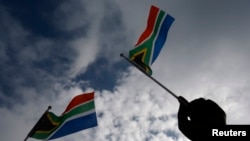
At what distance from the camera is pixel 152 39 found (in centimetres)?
1633

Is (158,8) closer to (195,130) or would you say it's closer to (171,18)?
(171,18)

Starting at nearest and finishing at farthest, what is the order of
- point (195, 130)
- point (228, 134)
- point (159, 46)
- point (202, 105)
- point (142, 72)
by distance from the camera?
point (228, 134) < point (195, 130) < point (202, 105) < point (142, 72) < point (159, 46)

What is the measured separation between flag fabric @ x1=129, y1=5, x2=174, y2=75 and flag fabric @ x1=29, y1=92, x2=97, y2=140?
373 centimetres

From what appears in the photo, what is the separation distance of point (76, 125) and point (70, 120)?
407mm

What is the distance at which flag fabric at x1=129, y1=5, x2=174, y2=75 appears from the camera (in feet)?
50.9

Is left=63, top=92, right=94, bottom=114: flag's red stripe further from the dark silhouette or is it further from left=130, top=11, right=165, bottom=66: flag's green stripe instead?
the dark silhouette

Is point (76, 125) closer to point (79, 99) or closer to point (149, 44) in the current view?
point (79, 99)

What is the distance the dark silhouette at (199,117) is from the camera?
10.2 m

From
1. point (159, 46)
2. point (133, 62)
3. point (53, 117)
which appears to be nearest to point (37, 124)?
point (53, 117)

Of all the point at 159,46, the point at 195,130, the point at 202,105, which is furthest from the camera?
the point at 159,46

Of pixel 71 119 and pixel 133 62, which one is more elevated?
pixel 133 62

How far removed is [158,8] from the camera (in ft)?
56.3

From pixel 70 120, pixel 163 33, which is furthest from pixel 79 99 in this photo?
pixel 163 33

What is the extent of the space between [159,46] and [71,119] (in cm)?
579
